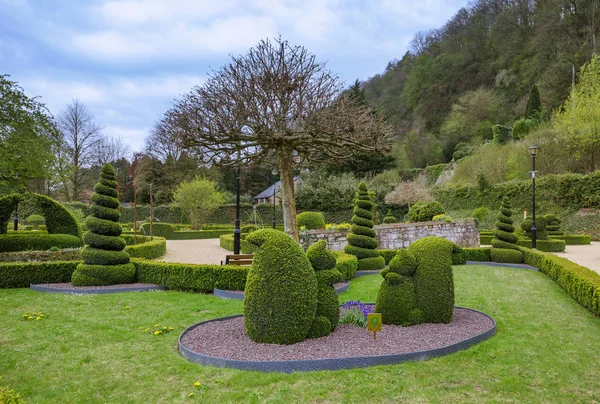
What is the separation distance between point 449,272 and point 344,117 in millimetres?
6261

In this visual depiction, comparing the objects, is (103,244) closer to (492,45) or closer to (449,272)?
(449,272)

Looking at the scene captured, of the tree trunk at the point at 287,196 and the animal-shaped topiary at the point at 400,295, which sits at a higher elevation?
the tree trunk at the point at 287,196

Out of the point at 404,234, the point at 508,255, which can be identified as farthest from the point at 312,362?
the point at 404,234

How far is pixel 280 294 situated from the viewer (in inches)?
197

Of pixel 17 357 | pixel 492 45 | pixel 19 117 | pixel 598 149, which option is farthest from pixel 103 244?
pixel 492 45

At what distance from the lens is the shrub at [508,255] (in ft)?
41.7

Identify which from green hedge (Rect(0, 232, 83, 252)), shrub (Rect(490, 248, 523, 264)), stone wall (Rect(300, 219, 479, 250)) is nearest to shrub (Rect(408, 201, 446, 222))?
stone wall (Rect(300, 219, 479, 250))

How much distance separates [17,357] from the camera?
4.79 meters

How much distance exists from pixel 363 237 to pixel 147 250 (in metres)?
7.75

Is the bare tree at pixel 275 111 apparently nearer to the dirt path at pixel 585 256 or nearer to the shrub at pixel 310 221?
the shrub at pixel 310 221

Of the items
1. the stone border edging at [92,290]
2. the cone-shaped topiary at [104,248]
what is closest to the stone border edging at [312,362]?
the stone border edging at [92,290]

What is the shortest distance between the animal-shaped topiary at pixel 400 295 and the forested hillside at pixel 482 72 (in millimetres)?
32382

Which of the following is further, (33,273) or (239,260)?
(239,260)

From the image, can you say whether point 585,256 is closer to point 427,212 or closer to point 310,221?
point 427,212
